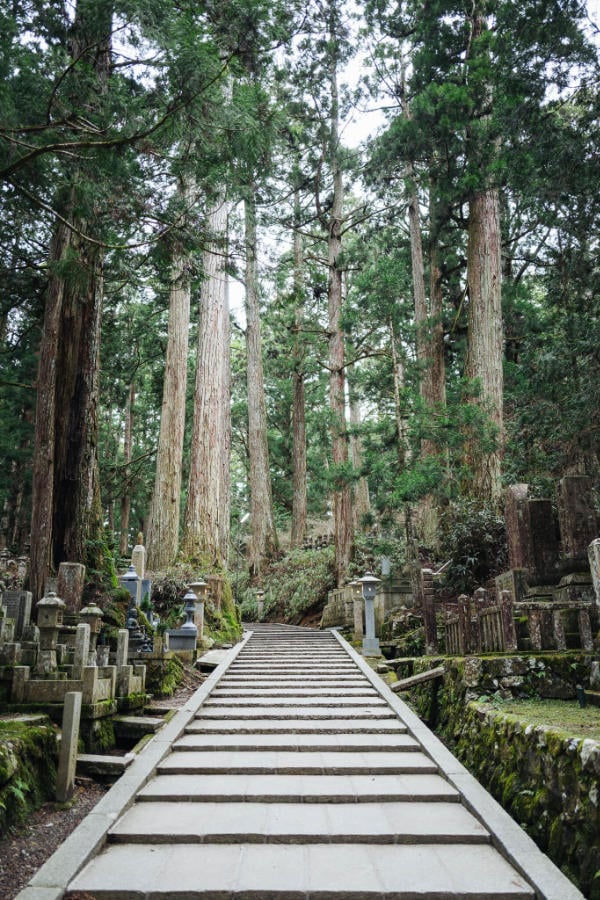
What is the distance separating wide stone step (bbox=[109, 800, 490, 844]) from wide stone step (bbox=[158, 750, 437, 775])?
66 centimetres

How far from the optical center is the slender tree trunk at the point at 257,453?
21922 mm

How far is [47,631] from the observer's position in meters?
5.89

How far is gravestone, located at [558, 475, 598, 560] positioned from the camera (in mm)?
8156

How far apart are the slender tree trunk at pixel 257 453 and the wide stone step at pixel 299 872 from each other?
18.3 m

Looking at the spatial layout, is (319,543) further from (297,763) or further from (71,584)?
(297,763)

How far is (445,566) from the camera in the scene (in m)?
11.7

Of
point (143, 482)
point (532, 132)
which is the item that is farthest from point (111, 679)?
point (143, 482)

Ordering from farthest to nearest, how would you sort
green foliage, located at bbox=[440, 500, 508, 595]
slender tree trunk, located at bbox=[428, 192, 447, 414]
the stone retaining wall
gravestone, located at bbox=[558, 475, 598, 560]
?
slender tree trunk, located at bbox=[428, 192, 447, 414] < green foliage, located at bbox=[440, 500, 508, 595] < gravestone, located at bbox=[558, 475, 598, 560] < the stone retaining wall

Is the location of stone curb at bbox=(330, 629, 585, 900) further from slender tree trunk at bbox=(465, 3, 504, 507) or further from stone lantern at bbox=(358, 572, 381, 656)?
slender tree trunk at bbox=(465, 3, 504, 507)

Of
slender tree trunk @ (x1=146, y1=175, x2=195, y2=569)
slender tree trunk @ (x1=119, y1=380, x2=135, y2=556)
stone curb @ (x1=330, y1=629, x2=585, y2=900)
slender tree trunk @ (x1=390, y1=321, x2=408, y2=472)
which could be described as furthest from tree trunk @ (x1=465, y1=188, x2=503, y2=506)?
slender tree trunk @ (x1=119, y1=380, x2=135, y2=556)

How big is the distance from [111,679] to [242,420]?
23135 mm

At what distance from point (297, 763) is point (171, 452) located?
10.8m

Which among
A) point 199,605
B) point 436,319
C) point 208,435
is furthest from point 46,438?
point 436,319

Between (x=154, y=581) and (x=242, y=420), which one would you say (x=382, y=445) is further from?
(x=242, y=420)
